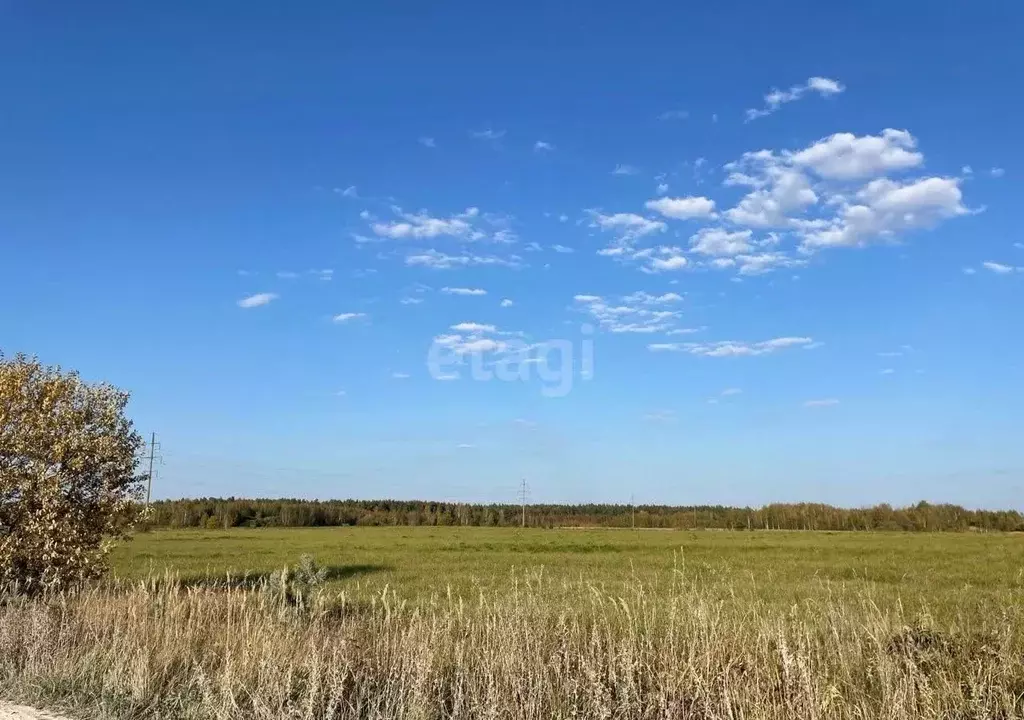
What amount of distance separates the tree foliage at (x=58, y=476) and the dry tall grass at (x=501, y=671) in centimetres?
458

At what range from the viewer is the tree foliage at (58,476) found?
14.1m

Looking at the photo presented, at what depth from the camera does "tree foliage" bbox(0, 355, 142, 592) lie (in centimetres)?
1406

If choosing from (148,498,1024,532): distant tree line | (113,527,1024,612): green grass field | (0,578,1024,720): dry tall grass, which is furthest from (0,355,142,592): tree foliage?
(148,498,1024,532): distant tree line

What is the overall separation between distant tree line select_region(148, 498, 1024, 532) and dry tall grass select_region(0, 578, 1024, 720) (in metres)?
100

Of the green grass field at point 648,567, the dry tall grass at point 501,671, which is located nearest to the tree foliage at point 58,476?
the green grass field at point 648,567

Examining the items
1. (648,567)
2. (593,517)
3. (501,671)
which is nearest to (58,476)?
(501,671)

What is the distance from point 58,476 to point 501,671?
1095 centimetres

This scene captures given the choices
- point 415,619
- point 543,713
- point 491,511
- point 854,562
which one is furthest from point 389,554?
point 491,511

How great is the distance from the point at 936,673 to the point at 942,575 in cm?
2764

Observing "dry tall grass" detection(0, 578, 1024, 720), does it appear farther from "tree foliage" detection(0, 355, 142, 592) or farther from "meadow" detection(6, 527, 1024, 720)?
"tree foliage" detection(0, 355, 142, 592)

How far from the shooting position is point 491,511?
488ft

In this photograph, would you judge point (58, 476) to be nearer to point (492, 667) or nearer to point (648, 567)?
point (492, 667)

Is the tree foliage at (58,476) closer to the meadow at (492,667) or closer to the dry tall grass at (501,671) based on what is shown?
the meadow at (492,667)

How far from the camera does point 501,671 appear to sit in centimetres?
770
